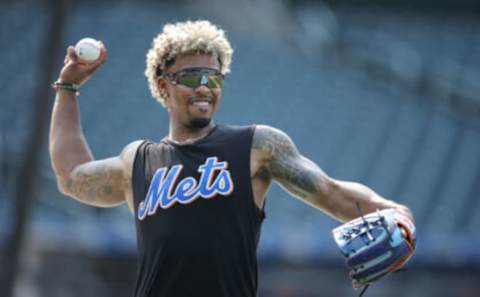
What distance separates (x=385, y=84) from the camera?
17.2 metres

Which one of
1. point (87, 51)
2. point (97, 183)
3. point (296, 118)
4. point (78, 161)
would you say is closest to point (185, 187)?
point (97, 183)

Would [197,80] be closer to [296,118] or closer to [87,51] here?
[87,51]

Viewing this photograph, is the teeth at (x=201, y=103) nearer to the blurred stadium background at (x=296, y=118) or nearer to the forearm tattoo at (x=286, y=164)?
the forearm tattoo at (x=286, y=164)

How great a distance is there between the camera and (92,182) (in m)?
4.09

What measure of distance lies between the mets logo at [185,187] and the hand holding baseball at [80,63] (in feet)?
2.36

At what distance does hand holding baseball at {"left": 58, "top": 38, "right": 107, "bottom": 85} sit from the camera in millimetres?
4215

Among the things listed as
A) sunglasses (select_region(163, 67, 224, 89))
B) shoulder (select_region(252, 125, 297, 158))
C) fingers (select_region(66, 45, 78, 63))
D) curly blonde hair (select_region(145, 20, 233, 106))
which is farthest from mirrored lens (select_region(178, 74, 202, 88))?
fingers (select_region(66, 45, 78, 63))

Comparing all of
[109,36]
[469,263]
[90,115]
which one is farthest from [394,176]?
[109,36]

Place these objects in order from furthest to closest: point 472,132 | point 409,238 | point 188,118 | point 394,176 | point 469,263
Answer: point 472,132 → point 394,176 → point 469,263 → point 188,118 → point 409,238

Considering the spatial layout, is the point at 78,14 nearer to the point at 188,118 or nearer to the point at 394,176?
the point at 394,176

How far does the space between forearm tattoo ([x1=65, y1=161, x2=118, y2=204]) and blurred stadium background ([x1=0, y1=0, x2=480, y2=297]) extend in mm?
4586

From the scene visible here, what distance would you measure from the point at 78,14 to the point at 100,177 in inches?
596

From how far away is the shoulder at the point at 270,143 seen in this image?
12.4 feet

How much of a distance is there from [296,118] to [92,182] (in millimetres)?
12365
